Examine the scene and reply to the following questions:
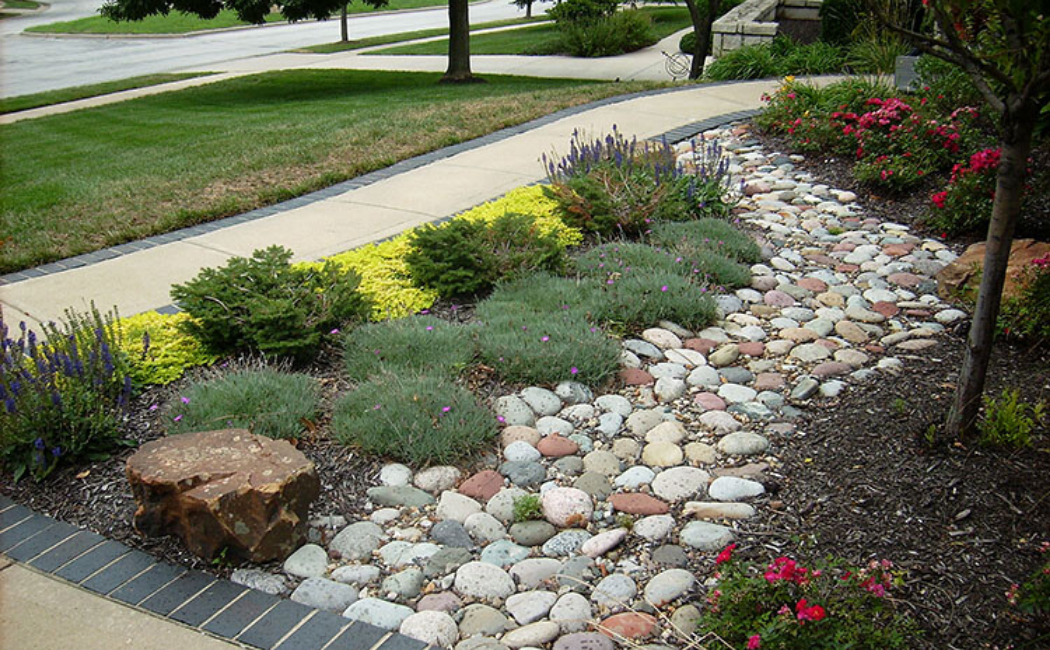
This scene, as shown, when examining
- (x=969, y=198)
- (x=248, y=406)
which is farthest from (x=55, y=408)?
(x=969, y=198)

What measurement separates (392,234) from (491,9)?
2749cm

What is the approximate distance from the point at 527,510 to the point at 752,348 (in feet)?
5.82

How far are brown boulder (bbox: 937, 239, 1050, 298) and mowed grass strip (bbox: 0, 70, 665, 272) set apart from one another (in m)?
4.57

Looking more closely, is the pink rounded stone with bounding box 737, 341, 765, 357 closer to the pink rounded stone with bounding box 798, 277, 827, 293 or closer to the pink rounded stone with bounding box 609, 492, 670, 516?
the pink rounded stone with bounding box 798, 277, 827, 293

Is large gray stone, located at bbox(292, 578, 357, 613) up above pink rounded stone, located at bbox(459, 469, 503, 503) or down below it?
below

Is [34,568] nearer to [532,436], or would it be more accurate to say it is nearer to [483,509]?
[483,509]

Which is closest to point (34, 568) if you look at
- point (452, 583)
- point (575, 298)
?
point (452, 583)

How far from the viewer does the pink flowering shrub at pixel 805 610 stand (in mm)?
2334

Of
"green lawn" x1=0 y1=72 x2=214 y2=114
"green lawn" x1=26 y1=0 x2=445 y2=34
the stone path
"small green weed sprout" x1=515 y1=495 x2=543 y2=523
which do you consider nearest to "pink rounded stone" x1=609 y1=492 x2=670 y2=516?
the stone path

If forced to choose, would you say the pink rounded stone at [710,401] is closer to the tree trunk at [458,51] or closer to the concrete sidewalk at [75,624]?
the concrete sidewalk at [75,624]

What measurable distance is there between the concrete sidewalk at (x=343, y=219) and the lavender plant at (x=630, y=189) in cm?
68

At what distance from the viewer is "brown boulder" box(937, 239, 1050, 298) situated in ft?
15.2

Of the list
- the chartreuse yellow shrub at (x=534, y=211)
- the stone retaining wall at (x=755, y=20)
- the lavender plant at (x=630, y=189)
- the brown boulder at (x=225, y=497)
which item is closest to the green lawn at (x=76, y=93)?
the stone retaining wall at (x=755, y=20)

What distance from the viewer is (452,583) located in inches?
112
